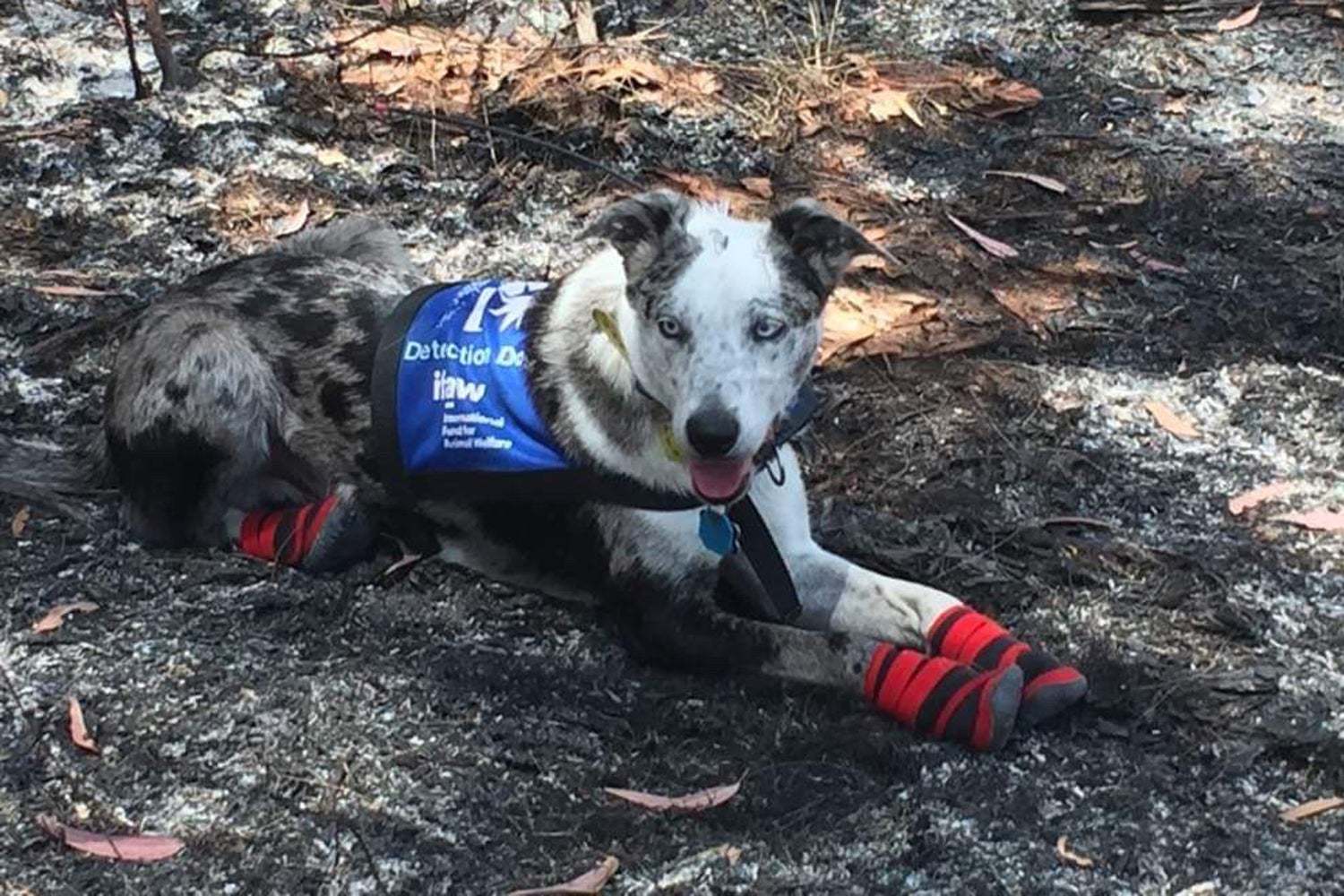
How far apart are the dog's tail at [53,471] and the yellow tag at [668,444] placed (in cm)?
181

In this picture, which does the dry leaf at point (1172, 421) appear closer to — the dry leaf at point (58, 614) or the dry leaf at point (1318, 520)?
the dry leaf at point (1318, 520)

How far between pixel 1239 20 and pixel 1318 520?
380cm

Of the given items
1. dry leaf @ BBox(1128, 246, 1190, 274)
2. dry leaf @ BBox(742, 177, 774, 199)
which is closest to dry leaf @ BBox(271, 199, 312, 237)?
dry leaf @ BBox(742, 177, 774, 199)

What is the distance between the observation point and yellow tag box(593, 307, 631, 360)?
14.1 feet

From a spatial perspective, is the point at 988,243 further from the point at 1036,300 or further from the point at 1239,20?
the point at 1239,20

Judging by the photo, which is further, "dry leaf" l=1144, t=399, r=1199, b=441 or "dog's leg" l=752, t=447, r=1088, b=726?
"dry leaf" l=1144, t=399, r=1199, b=441

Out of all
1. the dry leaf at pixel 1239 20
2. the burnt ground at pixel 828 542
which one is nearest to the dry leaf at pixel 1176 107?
the burnt ground at pixel 828 542

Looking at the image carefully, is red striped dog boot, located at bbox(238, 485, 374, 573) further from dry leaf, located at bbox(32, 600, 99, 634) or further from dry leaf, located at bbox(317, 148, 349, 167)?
dry leaf, located at bbox(317, 148, 349, 167)

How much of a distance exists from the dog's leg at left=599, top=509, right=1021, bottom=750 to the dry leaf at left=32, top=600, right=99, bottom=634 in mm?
1421

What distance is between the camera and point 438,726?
4.08 m

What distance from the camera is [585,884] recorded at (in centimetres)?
355

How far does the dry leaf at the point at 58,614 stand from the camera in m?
4.39

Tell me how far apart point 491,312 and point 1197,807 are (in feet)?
7.44

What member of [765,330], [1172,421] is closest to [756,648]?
[765,330]
